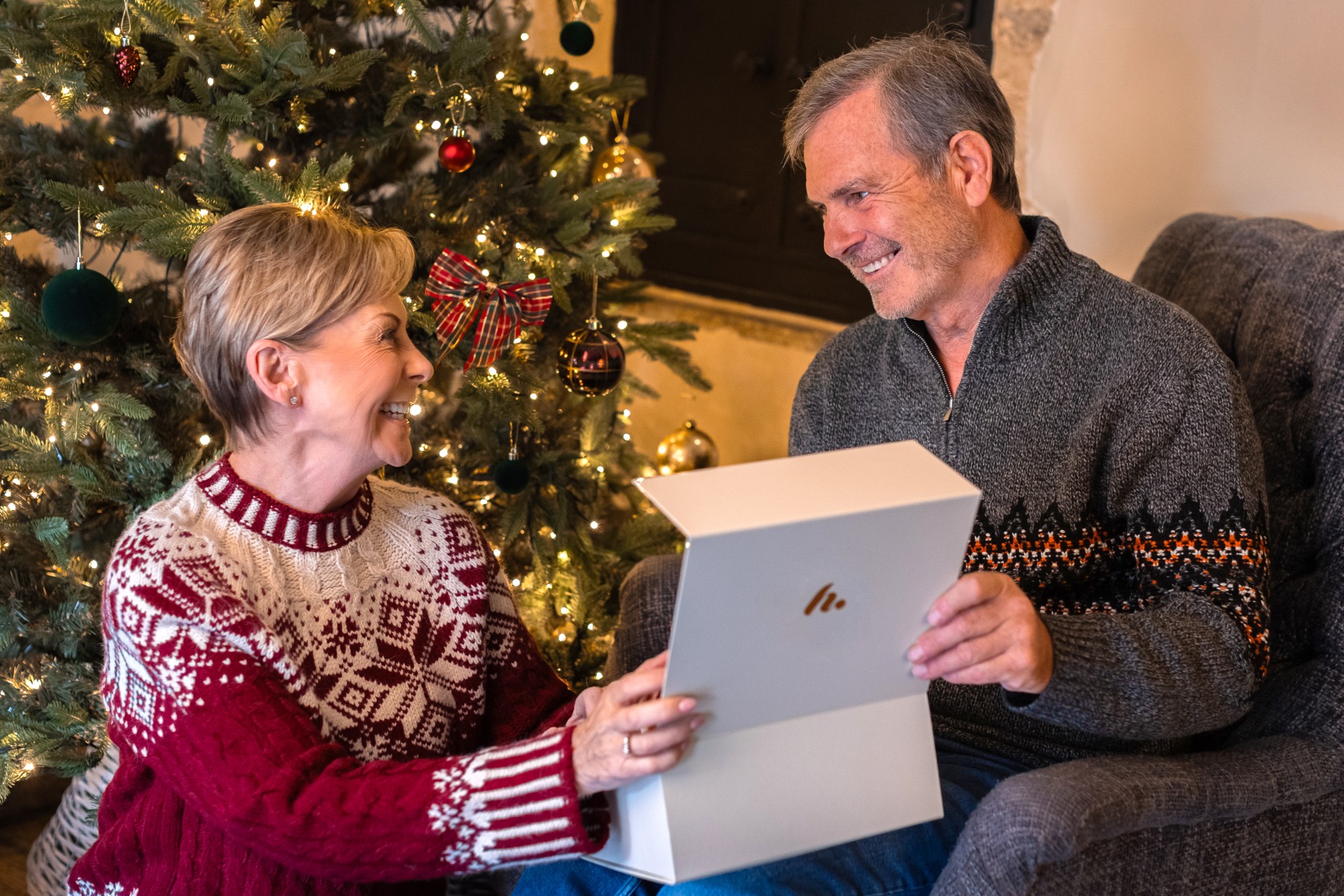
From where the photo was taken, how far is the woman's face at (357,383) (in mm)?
1220

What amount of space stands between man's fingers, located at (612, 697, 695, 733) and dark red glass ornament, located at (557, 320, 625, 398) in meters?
1.03

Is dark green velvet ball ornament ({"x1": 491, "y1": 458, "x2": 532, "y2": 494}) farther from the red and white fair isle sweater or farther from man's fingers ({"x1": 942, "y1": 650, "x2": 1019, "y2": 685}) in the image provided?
man's fingers ({"x1": 942, "y1": 650, "x2": 1019, "y2": 685})

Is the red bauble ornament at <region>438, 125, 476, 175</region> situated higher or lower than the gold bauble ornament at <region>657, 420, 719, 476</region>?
higher

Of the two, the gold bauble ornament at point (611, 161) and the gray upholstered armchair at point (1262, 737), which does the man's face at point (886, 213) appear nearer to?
the gray upholstered armchair at point (1262, 737)

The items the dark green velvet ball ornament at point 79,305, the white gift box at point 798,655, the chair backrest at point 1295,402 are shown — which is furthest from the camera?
the dark green velvet ball ornament at point 79,305

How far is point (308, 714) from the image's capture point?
1.17m

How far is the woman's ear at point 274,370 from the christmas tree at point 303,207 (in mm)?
192

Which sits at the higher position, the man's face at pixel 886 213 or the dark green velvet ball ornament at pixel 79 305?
the man's face at pixel 886 213

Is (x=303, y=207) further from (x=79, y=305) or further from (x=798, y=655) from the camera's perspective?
(x=798, y=655)

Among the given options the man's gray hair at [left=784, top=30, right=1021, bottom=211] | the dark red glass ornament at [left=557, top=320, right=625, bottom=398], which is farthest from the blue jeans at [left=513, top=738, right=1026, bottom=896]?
the dark red glass ornament at [left=557, top=320, right=625, bottom=398]

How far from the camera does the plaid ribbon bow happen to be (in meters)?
1.78

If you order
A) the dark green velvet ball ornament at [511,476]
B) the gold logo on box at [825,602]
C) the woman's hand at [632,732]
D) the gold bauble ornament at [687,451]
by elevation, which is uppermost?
the gold logo on box at [825,602]

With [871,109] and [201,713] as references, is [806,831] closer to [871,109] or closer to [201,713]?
[201,713]

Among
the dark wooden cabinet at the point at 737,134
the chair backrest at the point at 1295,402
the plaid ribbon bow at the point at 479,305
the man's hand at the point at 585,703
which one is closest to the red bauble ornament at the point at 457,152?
the plaid ribbon bow at the point at 479,305
